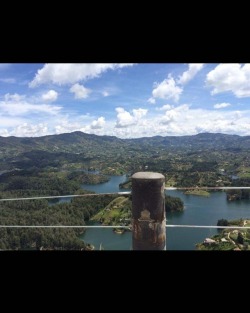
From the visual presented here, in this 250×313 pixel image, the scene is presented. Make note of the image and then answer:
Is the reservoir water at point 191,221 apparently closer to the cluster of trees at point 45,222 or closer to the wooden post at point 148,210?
the cluster of trees at point 45,222

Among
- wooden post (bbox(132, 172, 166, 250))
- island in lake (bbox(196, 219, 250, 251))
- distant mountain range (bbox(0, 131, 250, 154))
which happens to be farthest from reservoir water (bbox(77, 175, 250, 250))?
distant mountain range (bbox(0, 131, 250, 154))

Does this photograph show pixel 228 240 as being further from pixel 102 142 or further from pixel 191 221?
pixel 102 142

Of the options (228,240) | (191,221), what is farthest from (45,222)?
(228,240)
